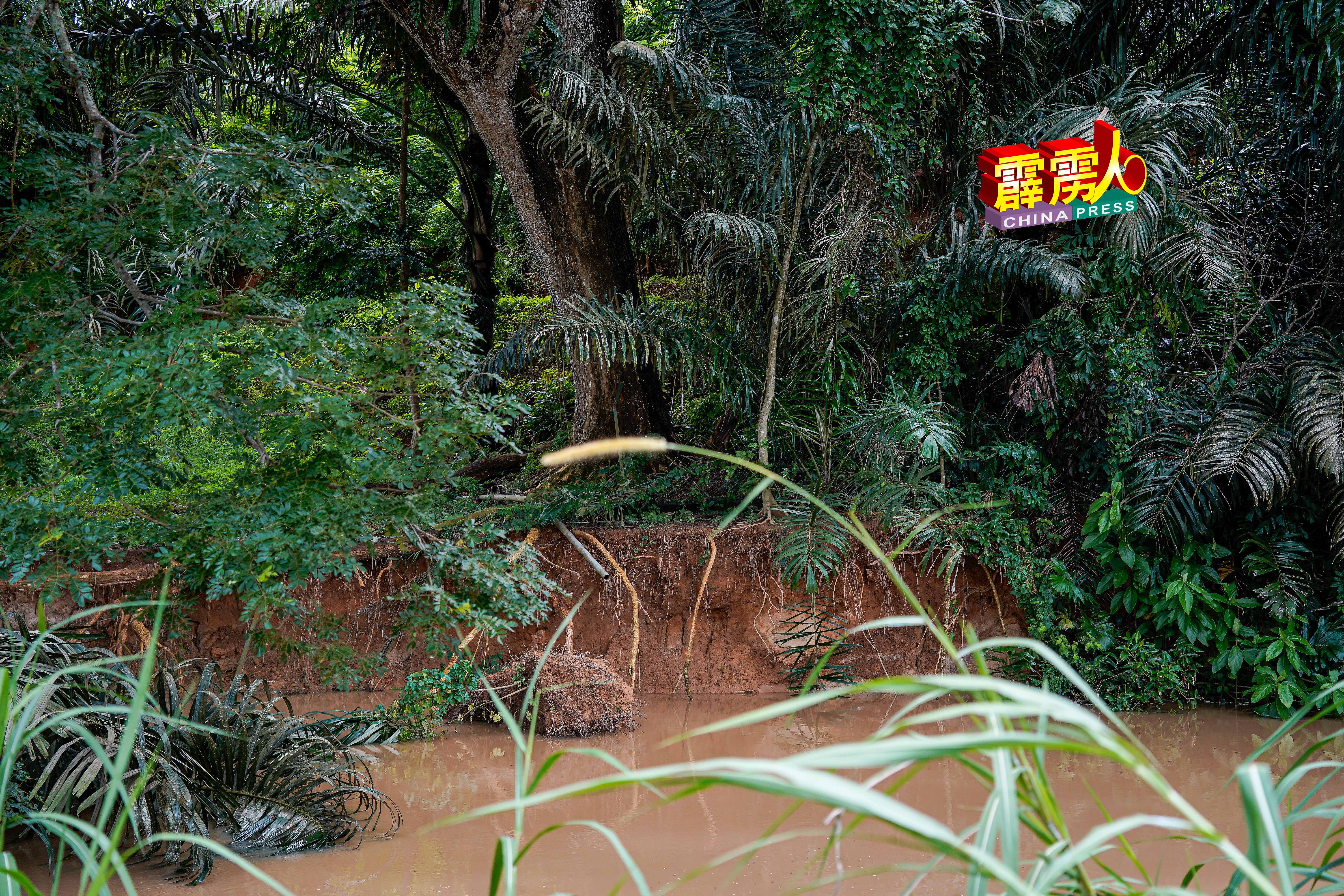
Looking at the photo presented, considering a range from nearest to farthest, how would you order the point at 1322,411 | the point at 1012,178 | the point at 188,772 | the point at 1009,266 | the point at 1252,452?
the point at 188,772 → the point at 1322,411 → the point at 1252,452 → the point at 1009,266 → the point at 1012,178

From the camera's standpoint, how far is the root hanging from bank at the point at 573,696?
486cm

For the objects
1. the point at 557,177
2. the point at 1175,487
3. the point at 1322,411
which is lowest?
the point at 1175,487

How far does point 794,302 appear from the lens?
Result: 563 cm

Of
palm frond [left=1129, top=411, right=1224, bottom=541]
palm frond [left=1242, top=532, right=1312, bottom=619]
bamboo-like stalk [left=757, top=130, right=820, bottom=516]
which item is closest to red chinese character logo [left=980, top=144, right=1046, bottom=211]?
bamboo-like stalk [left=757, top=130, right=820, bottom=516]

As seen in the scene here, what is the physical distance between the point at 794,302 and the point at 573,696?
8.59 ft

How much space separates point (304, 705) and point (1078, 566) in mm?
4643

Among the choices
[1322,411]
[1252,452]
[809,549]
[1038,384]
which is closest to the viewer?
[1322,411]

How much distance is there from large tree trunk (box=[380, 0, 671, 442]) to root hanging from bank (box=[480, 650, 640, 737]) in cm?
156

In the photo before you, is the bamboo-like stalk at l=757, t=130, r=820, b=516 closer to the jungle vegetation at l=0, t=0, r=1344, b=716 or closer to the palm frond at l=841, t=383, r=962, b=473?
the jungle vegetation at l=0, t=0, r=1344, b=716

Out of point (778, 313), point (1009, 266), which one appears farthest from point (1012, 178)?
point (778, 313)

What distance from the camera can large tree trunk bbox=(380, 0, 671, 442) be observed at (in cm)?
531

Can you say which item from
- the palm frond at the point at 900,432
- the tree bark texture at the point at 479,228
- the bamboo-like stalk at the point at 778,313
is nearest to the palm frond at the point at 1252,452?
the palm frond at the point at 900,432

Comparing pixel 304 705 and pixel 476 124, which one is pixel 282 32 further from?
pixel 304 705

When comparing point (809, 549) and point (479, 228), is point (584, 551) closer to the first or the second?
point (809, 549)
